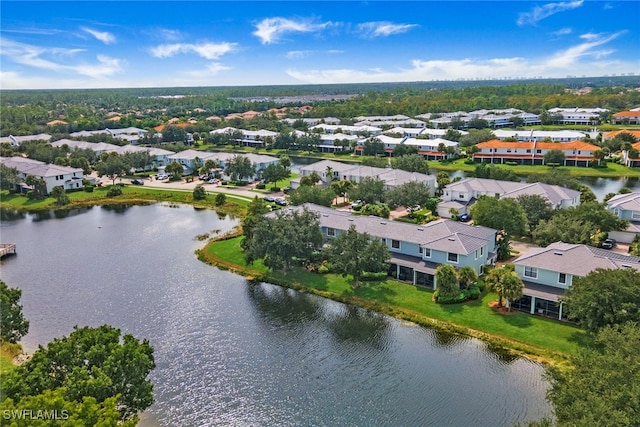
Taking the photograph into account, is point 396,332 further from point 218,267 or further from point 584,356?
point 218,267

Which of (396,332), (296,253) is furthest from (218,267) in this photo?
(396,332)

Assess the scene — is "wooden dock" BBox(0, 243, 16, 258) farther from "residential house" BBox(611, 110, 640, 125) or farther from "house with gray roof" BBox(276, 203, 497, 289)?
"residential house" BBox(611, 110, 640, 125)

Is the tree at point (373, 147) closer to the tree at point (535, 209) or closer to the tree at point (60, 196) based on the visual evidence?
the tree at point (535, 209)

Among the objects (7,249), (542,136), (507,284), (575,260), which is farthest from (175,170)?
(542,136)

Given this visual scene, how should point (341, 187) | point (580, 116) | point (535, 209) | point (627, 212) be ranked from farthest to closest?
point (580, 116) → point (341, 187) → point (627, 212) → point (535, 209)

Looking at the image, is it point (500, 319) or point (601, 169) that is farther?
point (601, 169)

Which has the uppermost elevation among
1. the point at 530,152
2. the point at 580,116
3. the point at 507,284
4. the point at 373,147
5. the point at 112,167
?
the point at 580,116

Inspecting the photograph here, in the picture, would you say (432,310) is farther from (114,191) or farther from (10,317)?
(114,191)
